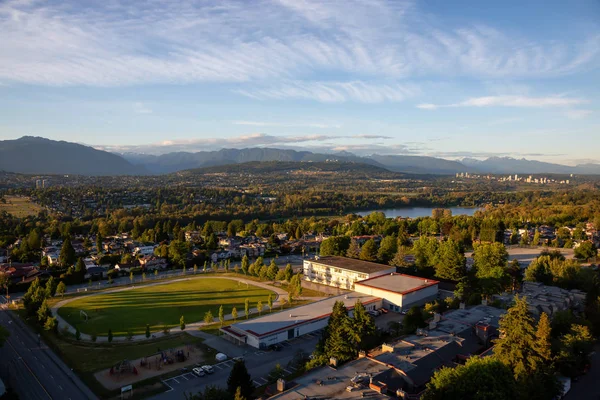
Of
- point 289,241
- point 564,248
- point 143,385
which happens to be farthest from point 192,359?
point 564,248

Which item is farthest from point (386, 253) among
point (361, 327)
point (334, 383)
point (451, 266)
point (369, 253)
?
point (334, 383)

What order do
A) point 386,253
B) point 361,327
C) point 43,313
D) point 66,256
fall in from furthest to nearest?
1. point 386,253
2. point 66,256
3. point 43,313
4. point 361,327

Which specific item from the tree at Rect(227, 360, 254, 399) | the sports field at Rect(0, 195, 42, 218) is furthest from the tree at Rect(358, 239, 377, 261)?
the sports field at Rect(0, 195, 42, 218)

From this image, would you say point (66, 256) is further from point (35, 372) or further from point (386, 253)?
point (386, 253)

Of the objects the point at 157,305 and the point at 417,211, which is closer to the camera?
the point at 157,305

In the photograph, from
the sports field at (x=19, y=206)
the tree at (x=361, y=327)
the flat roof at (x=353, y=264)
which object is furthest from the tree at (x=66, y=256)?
the sports field at (x=19, y=206)

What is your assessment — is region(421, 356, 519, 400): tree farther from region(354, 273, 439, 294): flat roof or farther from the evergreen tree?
the evergreen tree

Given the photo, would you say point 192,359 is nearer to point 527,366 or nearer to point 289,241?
point 527,366
